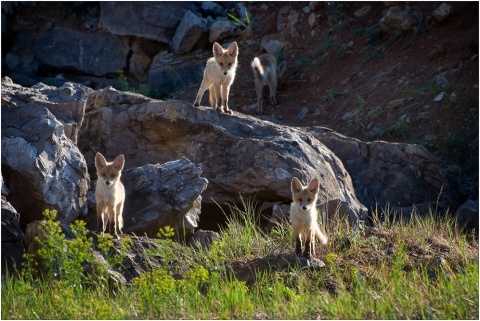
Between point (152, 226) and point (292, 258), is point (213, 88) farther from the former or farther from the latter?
point (292, 258)

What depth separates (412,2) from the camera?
18.8 m

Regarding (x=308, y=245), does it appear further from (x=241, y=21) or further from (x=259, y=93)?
(x=241, y=21)

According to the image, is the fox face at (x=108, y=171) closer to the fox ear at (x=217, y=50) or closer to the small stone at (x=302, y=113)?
the fox ear at (x=217, y=50)

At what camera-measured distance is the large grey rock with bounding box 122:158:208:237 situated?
976 centimetres

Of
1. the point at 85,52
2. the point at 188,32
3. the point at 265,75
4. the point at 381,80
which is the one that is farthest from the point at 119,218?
the point at 85,52

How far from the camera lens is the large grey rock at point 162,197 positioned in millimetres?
9758

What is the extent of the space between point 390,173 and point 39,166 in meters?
5.84

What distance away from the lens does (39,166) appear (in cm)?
940

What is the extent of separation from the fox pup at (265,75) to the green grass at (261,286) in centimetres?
895

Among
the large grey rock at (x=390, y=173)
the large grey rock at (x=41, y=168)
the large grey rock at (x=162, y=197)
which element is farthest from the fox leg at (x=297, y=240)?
the large grey rock at (x=390, y=173)

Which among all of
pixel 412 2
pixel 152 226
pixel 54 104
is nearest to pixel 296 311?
pixel 152 226

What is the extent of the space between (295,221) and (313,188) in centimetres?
37

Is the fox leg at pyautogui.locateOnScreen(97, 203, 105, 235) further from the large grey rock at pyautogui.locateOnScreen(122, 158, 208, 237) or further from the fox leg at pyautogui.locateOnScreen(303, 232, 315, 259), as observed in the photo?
the fox leg at pyautogui.locateOnScreen(303, 232, 315, 259)

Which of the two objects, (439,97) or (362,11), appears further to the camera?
(362,11)
